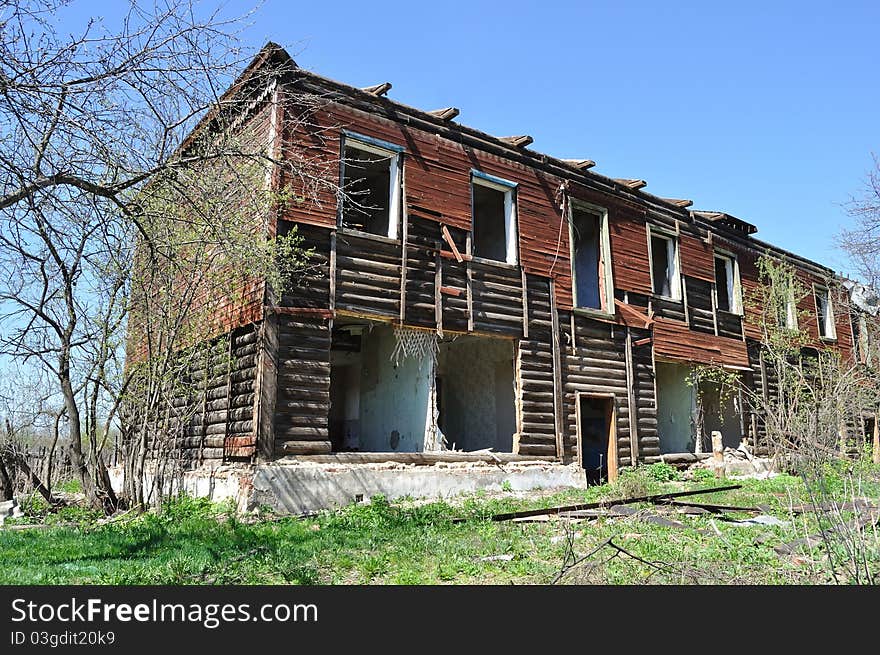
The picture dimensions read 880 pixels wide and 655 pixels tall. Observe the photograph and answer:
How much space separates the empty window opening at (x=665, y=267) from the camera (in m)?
18.6

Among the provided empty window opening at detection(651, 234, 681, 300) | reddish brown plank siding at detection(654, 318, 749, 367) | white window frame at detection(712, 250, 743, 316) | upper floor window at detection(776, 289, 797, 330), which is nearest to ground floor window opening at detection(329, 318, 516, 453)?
reddish brown plank siding at detection(654, 318, 749, 367)

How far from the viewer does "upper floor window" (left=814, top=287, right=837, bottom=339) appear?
80.9ft

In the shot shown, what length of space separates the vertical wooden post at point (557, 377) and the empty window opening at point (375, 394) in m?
3.15

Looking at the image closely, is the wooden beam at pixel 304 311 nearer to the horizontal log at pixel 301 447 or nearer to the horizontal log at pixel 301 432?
the horizontal log at pixel 301 432

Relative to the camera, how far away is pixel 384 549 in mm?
7340

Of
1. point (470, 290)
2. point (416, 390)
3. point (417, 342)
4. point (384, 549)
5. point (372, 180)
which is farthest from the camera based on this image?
point (372, 180)

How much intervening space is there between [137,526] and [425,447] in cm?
532

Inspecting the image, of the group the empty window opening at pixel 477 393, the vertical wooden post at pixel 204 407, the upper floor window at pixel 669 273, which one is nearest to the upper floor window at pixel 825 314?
the upper floor window at pixel 669 273

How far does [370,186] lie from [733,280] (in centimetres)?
1156

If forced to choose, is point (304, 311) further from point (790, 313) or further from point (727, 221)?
point (790, 313)

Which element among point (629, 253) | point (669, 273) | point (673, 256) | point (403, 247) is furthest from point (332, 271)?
point (673, 256)

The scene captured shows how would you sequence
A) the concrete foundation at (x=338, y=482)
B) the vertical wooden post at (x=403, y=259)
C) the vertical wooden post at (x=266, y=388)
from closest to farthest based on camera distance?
the concrete foundation at (x=338, y=482) → the vertical wooden post at (x=266, y=388) → the vertical wooden post at (x=403, y=259)

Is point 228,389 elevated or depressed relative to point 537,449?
elevated
